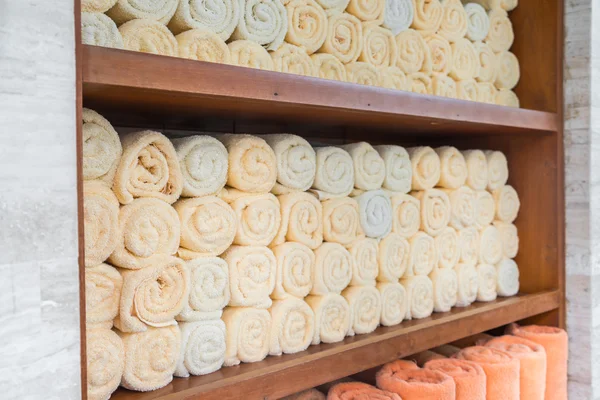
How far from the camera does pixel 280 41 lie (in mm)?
962

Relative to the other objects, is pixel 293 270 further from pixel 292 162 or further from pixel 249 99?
pixel 249 99

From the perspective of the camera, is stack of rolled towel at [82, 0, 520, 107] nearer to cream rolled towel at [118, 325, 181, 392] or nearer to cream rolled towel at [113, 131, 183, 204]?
cream rolled towel at [113, 131, 183, 204]

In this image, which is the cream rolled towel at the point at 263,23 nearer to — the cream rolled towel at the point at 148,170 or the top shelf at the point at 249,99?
the top shelf at the point at 249,99

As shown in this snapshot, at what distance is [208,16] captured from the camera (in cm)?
87

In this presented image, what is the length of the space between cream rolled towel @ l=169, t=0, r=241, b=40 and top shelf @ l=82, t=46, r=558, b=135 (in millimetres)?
114

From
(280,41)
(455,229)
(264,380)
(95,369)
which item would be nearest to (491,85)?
(455,229)

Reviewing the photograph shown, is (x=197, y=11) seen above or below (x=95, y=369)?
above

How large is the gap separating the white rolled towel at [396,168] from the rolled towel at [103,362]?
1.98 feet

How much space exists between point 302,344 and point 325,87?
42 cm

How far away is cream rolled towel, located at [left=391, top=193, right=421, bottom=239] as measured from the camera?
3.86 ft

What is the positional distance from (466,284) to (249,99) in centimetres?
75

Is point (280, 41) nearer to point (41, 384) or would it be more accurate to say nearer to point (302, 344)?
point (302, 344)

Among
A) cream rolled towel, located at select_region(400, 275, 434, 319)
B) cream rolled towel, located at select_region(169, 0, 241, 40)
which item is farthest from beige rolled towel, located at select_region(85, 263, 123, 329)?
cream rolled towel, located at select_region(400, 275, 434, 319)

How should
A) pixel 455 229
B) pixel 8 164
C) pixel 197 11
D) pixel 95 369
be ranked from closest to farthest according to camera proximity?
pixel 8 164
pixel 95 369
pixel 197 11
pixel 455 229
